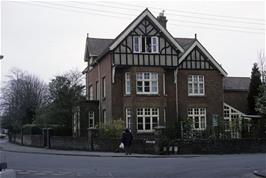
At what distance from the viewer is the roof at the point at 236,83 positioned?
54219mm

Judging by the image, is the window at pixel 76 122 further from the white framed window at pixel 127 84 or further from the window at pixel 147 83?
the window at pixel 147 83

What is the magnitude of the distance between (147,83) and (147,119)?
316 centimetres

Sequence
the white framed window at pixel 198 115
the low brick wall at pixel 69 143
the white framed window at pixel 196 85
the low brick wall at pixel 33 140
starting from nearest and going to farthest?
1. the low brick wall at pixel 69 143
2. the white framed window at pixel 198 115
3. the white framed window at pixel 196 85
4. the low brick wall at pixel 33 140

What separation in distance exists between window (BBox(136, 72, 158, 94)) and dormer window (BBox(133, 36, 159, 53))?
2060mm

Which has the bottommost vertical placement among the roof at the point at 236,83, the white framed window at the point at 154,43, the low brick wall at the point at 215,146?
the low brick wall at the point at 215,146

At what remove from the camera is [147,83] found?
42.1 metres

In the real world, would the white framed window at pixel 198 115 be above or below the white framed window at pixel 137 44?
below

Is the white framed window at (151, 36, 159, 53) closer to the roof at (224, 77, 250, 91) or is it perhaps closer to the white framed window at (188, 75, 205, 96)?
the white framed window at (188, 75, 205, 96)

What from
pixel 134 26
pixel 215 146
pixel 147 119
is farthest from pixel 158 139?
pixel 134 26

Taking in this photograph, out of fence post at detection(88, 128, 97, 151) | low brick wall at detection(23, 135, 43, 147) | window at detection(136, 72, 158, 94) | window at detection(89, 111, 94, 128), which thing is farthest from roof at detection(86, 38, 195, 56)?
fence post at detection(88, 128, 97, 151)

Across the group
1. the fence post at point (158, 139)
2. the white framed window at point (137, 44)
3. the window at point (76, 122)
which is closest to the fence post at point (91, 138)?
the fence post at point (158, 139)

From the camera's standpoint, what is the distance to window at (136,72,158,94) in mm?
41719

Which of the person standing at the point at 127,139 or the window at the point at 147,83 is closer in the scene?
the person standing at the point at 127,139

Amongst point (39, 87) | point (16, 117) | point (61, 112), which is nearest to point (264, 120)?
point (61, 112)
